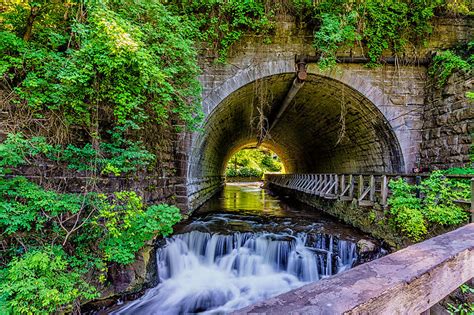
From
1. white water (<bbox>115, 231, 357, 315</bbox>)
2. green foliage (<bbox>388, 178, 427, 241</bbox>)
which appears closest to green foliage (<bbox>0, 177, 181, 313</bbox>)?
white water (<bbox>115, 231, 357, 315</bbox>)

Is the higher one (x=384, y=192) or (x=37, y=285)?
(x=384, y=192)

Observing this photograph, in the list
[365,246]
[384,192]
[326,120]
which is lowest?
[365,246]

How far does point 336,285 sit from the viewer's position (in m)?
1.03

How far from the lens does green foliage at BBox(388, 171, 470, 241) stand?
4.49m

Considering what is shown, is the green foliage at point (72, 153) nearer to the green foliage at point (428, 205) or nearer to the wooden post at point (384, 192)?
the green foliage at point (428, 205)

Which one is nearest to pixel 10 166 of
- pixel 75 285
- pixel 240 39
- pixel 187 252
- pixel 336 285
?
pixel 75 285

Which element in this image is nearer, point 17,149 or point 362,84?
point 17,149

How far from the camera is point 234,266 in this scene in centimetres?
563

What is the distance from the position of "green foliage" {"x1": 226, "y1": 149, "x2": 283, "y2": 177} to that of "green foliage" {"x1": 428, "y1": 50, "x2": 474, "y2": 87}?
27782mm

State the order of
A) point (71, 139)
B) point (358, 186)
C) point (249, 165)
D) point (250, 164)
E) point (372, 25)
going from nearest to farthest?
point (71, 139) < point (358, 186) < point (372, 25) < point (249, 165) < point (250, 164)

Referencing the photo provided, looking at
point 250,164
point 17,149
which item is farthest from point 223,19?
point 250,164

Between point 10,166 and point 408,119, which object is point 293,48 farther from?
point 10,166

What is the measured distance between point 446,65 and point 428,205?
201 inches

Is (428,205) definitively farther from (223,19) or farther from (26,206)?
(223,19)
